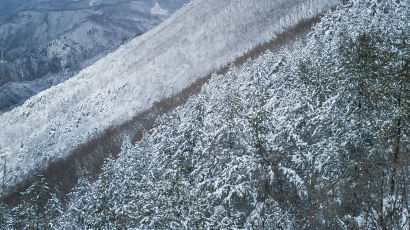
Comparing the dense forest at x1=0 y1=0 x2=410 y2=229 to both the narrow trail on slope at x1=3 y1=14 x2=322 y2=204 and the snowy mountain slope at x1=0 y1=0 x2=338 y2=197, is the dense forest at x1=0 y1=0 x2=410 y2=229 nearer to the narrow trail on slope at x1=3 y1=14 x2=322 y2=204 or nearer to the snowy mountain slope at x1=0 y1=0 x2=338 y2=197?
the narrow trail on slope at x1=3 y1=14 x2=322 y2=204

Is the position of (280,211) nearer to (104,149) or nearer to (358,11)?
(358,11)

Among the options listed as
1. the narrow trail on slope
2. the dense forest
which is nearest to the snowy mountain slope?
the narrow trail on slope

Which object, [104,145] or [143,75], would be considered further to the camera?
[143,75]

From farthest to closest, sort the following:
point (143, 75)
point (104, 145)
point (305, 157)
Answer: point (143, 75) < point (104, 145) < point (305, 157)

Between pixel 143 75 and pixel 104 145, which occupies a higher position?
pixel 143 75

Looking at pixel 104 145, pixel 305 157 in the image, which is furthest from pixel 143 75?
pixel 305 157

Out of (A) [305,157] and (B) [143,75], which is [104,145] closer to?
(B) [143,75]

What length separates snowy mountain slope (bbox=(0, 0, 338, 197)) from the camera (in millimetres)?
119375

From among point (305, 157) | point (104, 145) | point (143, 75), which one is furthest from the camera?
point (143, 75)

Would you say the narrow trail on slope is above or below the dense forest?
below

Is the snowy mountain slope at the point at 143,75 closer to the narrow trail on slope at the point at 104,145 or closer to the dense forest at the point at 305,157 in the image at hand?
the narrow trail on slope at the point at 104,145

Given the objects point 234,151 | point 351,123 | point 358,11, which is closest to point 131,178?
point 234,151

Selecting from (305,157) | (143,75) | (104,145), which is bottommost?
(104,145)

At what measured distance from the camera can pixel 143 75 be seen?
147375mm
